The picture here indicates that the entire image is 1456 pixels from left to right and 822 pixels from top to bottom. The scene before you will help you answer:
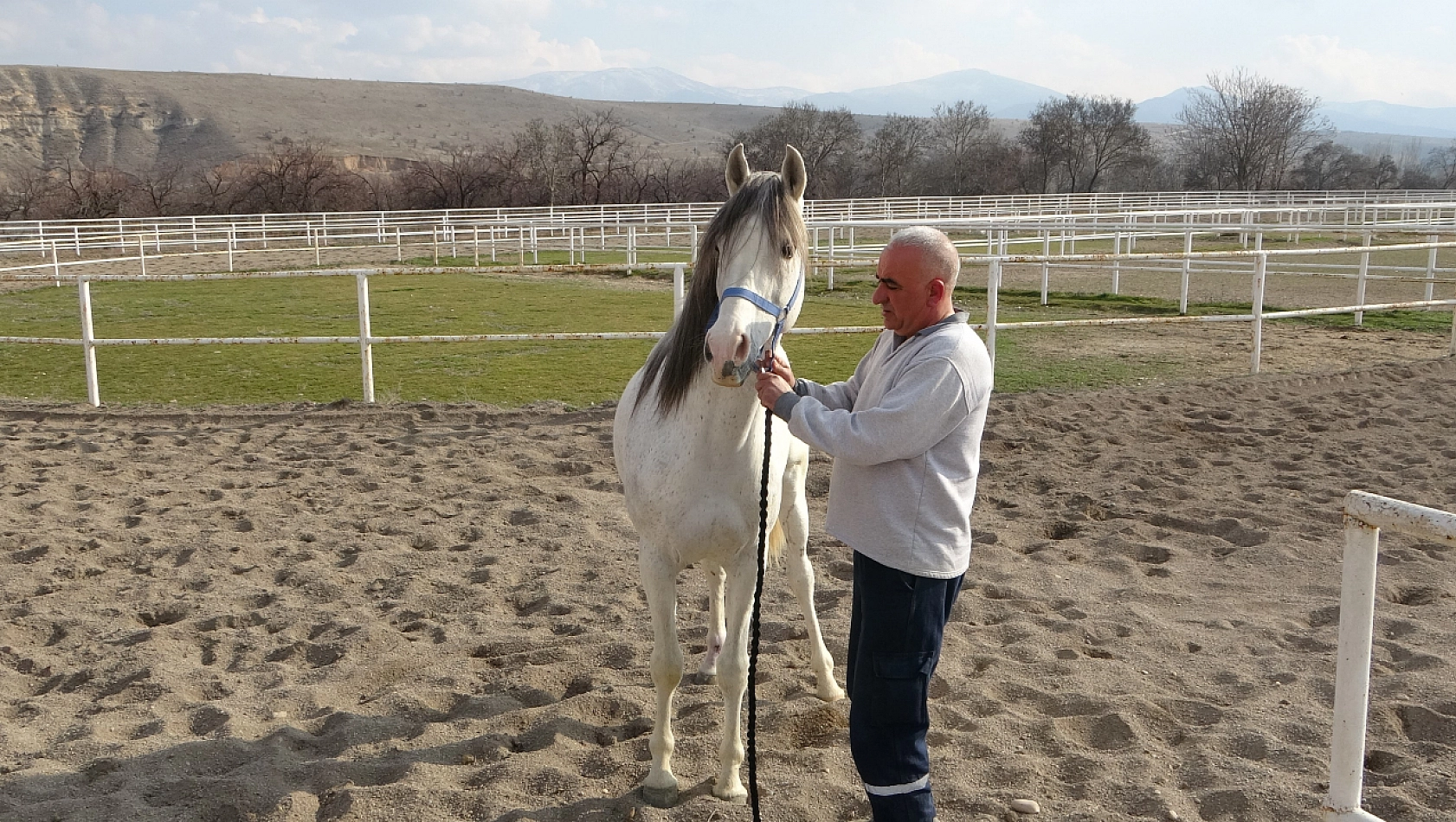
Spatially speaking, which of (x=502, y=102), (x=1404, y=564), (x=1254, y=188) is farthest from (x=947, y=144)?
(x=1404, y=564)

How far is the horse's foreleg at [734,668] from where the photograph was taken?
8.50 ft

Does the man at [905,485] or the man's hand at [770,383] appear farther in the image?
the man's hand at [770,383]

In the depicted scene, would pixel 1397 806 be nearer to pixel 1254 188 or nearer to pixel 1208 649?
pixel 1208 649

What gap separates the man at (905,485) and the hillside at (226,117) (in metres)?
67.7

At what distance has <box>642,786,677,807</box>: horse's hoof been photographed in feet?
8.47

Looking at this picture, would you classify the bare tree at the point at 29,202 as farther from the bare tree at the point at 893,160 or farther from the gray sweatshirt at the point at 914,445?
the gray sweatshirt at the point at 914,445

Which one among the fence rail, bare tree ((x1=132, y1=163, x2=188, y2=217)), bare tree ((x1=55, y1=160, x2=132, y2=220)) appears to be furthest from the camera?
bare tree ((x1=132, y1=163, x2=188, y2=217))

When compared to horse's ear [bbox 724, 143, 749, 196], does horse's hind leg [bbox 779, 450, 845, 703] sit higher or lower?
lower

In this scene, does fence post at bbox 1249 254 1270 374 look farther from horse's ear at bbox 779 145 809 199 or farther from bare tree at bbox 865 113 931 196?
bare tree at bbox 865 113 931 196

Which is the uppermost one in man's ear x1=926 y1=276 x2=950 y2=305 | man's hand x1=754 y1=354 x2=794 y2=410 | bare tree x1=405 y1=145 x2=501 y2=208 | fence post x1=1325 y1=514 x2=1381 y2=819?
bare tree x1=405 y1=145 x2=501 y2=208

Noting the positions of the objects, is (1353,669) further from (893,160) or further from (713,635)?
(893,160)

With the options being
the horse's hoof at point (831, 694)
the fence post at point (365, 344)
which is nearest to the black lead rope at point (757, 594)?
the horse's hoof at point (831, 694)

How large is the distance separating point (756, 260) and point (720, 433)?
461mm

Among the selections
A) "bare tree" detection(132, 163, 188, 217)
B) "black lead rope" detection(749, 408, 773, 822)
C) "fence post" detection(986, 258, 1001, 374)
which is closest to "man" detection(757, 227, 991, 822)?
"black lead rope" detection(749, 408, 773, 822)
